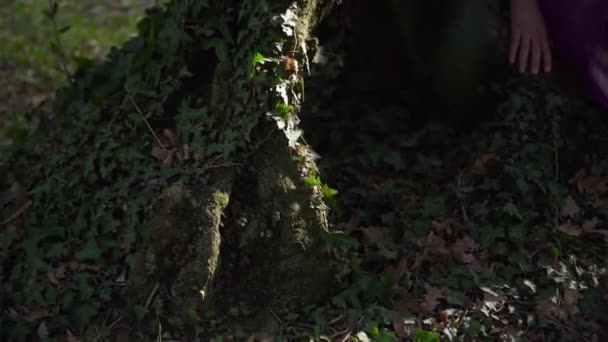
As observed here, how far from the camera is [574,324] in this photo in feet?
10.6

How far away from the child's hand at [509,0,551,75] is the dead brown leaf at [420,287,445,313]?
3.72ft

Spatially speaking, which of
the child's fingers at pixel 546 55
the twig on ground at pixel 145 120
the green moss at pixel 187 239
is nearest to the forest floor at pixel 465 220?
the child's fingers at pixel 546 55

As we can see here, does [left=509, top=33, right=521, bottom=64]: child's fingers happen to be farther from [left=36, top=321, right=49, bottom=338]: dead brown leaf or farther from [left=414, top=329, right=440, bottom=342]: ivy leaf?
[left=36, top=321, right=49, bottom=338]: dead brown leaf

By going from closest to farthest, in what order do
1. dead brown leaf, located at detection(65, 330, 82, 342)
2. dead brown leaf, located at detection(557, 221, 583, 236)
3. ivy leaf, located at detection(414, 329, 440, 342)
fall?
ivy leaf, located at detection(414, 329, 440, 342) < dead brown leaf, located at detection(65, 330, 82, 342) < dead brown leaf, located at detection(557, 221, 583, 236)

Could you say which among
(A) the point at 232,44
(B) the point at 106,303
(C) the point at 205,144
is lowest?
(B) the point at 106,303

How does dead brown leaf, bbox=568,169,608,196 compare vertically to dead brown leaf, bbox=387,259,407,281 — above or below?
above

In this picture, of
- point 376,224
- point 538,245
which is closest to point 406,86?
point 376,224

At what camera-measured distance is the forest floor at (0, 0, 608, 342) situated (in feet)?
10.4

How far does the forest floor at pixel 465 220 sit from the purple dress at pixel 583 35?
0.53 ft

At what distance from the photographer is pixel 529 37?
3.64 meters

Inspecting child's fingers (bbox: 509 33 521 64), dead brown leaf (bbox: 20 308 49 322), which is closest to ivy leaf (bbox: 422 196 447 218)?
child's fingers (bbox: 509 33 521 64)

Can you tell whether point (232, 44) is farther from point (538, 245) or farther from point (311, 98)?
point (538, 245)

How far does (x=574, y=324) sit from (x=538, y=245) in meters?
0.38

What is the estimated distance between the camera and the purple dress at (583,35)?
364 cm
